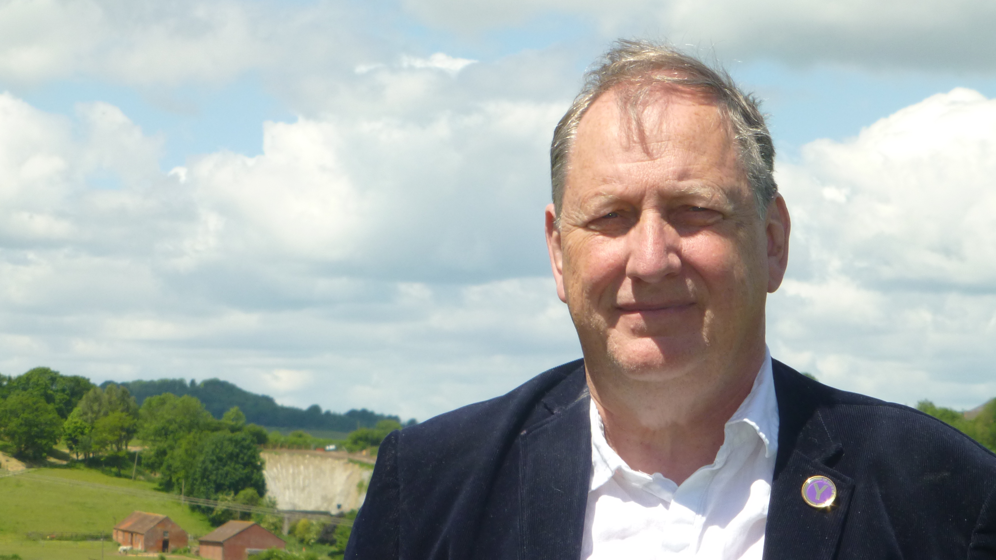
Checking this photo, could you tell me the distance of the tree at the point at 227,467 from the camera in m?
93.1

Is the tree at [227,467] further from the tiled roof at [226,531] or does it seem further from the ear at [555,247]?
the ear at [555,247]

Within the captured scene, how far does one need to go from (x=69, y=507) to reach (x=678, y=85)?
89.7 m

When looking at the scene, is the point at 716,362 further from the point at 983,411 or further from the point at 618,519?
the point at 983,411

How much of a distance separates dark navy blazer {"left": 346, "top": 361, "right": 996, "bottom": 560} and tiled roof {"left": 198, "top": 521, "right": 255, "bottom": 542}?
82.3 m

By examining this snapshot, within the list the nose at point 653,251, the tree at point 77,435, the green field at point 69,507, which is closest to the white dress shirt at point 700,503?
the nose at point 653,251

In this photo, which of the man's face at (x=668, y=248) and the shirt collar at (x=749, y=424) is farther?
the shirt collar at (x=749, y=424)

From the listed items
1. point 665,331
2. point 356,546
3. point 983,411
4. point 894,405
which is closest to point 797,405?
point 894,405

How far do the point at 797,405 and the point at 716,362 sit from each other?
44 centimetres

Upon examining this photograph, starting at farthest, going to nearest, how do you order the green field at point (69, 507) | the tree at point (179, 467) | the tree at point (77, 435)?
the tree at point (179, 467)
the tree at point (77, 435)
the green field at point (69, 507)

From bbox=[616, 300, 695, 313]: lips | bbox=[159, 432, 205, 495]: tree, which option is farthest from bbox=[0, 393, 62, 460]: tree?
bbox=[616, 300, 695, 313]: lips

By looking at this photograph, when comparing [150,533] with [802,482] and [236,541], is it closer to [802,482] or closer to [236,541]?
[236,541]

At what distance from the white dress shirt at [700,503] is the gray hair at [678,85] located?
80 cm

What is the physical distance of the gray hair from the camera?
3611 mm

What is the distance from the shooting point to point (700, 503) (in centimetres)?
353
